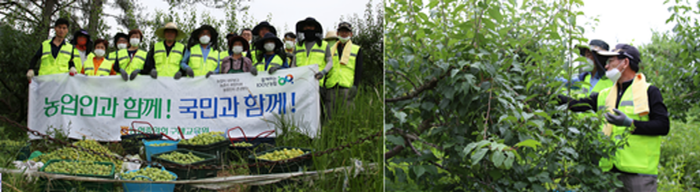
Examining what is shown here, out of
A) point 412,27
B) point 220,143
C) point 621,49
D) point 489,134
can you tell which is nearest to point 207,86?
point 220,143

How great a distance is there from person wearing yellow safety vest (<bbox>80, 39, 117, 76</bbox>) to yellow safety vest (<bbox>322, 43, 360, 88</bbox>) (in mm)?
1645

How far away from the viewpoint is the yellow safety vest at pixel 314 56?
3336mm

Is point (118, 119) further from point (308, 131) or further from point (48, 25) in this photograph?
point (308, 131)

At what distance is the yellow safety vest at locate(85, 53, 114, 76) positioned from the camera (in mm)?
3472

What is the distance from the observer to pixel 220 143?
2.56 metres

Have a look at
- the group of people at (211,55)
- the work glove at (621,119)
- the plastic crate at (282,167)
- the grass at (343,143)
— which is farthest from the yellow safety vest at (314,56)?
the work glove at (621,119)

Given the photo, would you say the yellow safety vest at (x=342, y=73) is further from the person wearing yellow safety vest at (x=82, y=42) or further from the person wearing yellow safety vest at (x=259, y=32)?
the person wearing yellow safety vest at (x=82, y=42)

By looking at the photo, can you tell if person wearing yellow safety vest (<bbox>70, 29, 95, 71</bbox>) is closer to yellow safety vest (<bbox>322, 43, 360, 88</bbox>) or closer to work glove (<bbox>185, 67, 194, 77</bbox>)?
work glove (<bbox>185, 67, 194, 77</bbox>)

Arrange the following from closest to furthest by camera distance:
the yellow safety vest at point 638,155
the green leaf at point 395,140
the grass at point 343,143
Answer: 1. the green leaf at point 395,140
2. the grass at point 343,143
3. the yellow safety vest at point 638,155

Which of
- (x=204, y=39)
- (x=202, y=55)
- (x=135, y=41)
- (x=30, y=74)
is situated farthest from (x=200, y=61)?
(x=30, y=74)

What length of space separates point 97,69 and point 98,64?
0.05 meters

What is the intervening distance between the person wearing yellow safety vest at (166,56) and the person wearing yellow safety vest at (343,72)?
1.33m

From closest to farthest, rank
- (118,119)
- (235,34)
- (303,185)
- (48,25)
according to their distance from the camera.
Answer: (303,185), (48,25), (118,119), (235,34)

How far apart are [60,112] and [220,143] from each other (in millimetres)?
1257
